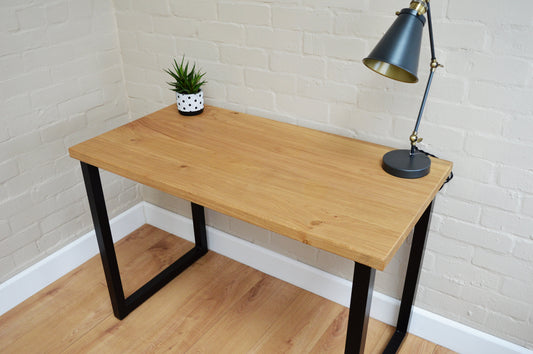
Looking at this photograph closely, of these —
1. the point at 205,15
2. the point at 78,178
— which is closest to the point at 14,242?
the point at 78,178

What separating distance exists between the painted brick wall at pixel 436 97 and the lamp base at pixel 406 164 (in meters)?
0.14

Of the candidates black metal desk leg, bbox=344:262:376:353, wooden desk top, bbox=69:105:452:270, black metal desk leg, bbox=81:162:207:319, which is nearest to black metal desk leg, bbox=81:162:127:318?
black metal desk leg, bbox=81:162:207:319

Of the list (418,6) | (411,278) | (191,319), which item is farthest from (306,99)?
(191,319)

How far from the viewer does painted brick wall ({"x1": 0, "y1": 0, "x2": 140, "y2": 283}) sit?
1788 mm

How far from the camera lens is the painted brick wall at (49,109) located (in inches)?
70.4

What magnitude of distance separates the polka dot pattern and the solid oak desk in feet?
0.13

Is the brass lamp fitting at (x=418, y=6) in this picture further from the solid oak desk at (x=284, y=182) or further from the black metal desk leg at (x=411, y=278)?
the black metal desk leg at (x=411, y=278)

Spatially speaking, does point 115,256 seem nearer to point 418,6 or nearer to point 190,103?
point 190,103

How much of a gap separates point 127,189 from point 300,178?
130 cm

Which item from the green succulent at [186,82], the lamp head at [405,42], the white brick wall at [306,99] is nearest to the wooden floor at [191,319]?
the white brick wall at [306,99]

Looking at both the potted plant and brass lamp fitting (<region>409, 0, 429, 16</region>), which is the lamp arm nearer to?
brass lamp fitting (<region>409, 0, 429, 16</region>)

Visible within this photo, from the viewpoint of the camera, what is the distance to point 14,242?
76.9 inches

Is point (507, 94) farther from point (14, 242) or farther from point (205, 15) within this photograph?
point (14, 242)

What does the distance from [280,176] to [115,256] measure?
0.81 metres
